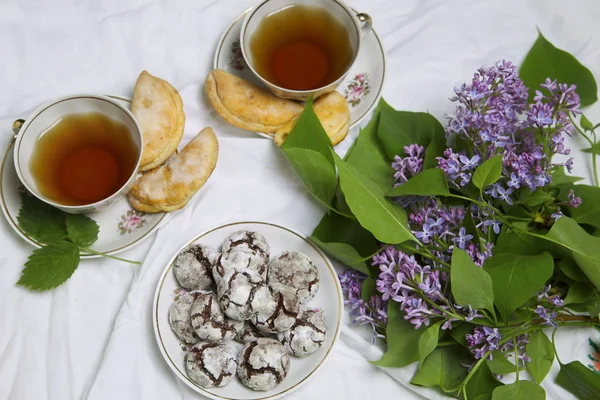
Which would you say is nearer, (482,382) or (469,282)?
(469,282)

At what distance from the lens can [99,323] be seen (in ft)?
3.73

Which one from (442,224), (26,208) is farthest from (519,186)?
(26,208)

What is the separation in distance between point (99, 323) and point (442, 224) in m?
0.68

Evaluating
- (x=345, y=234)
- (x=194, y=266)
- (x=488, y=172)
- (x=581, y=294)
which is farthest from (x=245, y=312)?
(x=581, y=294)

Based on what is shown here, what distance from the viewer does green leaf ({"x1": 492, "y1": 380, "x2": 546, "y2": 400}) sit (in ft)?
3.02

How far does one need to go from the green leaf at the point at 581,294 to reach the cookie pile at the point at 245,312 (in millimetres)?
426

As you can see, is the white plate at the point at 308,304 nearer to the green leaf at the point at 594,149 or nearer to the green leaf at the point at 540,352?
the green leaf at the point at 540,352

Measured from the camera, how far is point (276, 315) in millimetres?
1010

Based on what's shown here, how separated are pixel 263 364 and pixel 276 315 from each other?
8 cm

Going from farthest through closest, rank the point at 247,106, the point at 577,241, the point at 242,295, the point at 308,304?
1. the point at 247,106
2. the point at 308,304
3. the point at 242,295
4. the point at 577,241

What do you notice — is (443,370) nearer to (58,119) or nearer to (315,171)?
(315,171)

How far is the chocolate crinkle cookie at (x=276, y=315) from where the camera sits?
1006mm

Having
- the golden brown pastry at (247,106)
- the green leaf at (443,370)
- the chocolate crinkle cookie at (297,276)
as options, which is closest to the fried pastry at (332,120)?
the golden brown pastry at (247,106)

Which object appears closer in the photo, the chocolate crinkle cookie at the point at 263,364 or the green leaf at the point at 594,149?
the chocolate crinkle cookie at the point at 263,364
